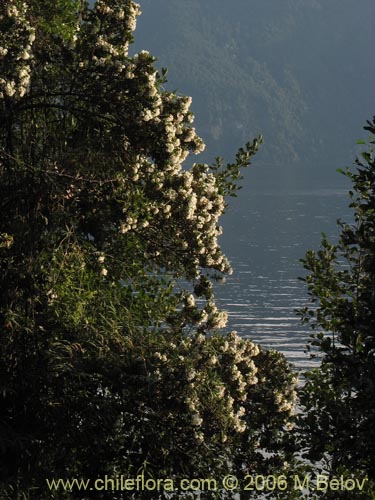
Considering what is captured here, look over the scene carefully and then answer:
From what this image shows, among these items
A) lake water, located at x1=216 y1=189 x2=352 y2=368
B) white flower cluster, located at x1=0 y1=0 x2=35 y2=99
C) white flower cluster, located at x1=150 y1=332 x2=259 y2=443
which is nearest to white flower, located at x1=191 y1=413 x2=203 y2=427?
white flower cluster, located at x1=150 y1=332 x2=259 y2=443

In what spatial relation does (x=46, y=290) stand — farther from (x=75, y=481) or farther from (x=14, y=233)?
(x=75, y=481)

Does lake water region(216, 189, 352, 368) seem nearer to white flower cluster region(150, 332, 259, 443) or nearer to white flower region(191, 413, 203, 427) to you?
white flower cluster region(150, 332, 259, 443)

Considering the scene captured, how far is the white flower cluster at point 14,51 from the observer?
41.2ft

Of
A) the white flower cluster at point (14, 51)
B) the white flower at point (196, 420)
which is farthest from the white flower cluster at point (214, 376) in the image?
the white flower cluster at point (14, 51)

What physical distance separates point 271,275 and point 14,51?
10986 cm

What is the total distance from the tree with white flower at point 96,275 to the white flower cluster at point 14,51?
30 millimetres

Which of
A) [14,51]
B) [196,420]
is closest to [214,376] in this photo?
[196,420]

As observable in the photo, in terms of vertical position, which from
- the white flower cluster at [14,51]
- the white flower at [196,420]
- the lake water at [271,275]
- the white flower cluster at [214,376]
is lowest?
the white flower at [196,420]

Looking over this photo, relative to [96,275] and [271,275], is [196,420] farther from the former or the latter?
[271,275]

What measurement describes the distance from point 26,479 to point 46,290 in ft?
8.96

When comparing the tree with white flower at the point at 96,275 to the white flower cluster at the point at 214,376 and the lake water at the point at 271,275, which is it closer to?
the white flower cluster at the point at 214,376

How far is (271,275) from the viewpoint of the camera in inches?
4793

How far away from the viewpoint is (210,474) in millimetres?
14812

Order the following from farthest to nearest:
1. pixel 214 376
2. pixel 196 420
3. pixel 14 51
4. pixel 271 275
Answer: pixel 271 275 < pixel 214 376 < pixel 196 420 < pixel 14 51
